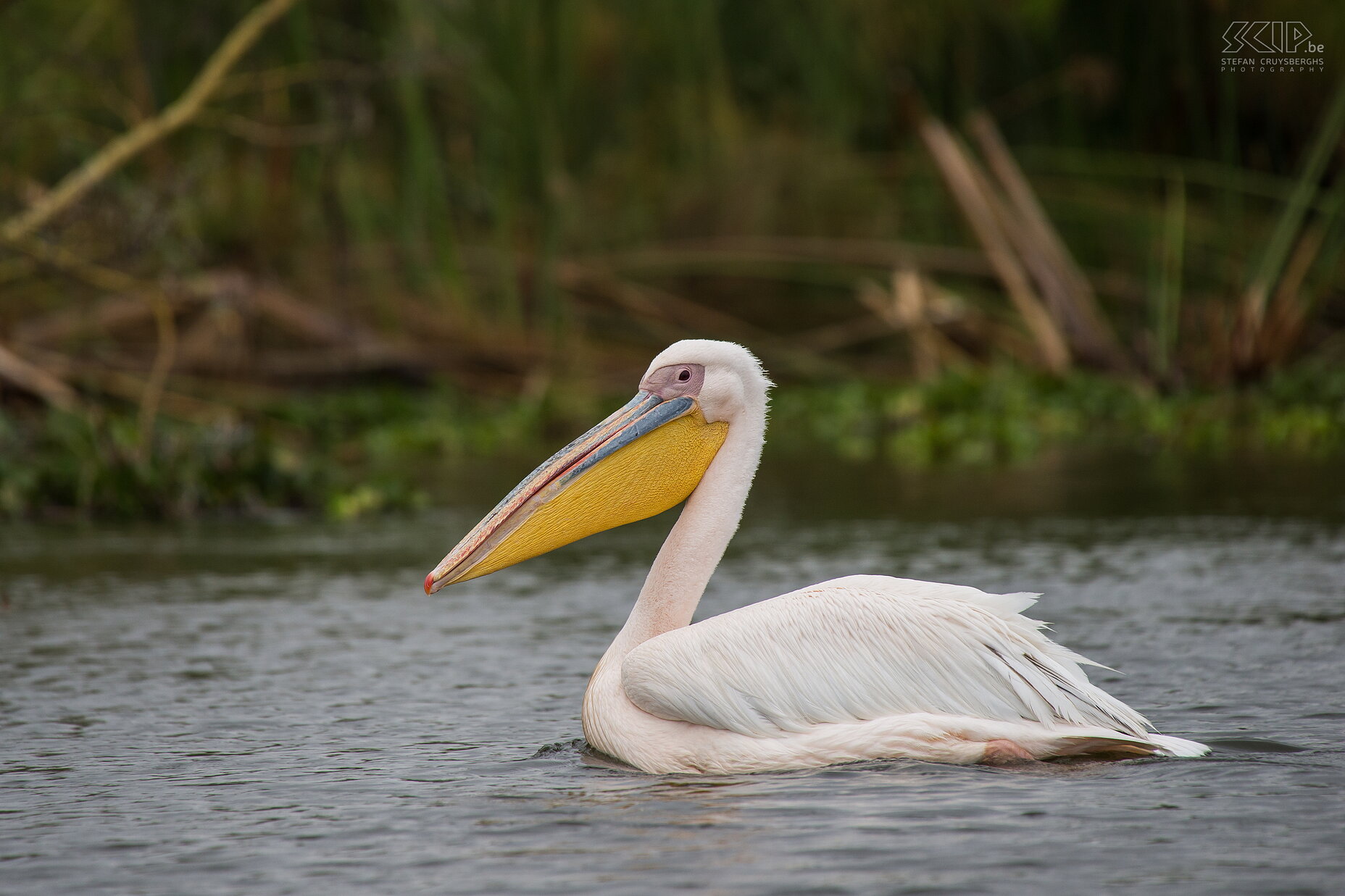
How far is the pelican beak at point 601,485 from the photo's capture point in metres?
4.51

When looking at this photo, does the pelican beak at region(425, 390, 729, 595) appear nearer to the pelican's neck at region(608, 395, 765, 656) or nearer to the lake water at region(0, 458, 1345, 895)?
the pelican's neck at region(608, 395, 765, 656)

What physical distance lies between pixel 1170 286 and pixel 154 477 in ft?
24.5

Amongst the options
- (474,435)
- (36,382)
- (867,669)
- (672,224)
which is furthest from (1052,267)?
(867,669)

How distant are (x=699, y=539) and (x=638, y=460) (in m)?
0.26

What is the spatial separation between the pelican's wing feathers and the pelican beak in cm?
51

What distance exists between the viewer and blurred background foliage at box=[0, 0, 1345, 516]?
11289mm

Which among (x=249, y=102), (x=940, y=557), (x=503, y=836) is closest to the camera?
(x=503, y=836)

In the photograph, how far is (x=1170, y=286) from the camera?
510 inches

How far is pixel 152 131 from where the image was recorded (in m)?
10.2

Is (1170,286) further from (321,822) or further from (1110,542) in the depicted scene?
(321,822)

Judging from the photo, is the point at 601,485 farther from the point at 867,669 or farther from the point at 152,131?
the point at 152,131

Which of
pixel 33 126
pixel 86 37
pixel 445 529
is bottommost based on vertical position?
pixel 445 529

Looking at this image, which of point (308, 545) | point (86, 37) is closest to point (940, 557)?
point (308, 545)

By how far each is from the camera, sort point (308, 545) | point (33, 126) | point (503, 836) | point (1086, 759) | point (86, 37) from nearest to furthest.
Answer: point (503, 836), point (1086, 759), point (308, 545), point (33, 126), point (86, 37)
